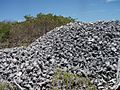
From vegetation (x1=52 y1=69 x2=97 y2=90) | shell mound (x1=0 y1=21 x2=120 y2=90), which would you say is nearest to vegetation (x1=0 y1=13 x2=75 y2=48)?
shell mound (x1=0 y1=21 x2=120 y2=90)

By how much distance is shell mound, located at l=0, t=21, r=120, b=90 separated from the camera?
9133mm

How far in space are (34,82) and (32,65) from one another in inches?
33.5

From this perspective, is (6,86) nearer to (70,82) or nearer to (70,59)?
(70,82)

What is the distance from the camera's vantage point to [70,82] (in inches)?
344

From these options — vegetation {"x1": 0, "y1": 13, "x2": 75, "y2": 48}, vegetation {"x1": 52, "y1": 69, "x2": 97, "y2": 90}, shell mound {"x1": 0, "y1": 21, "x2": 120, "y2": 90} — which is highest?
vegetation {"x1": 0, "y1": 13, "x2": 75, "y2": 48}

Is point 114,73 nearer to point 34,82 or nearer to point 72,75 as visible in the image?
point 72,75

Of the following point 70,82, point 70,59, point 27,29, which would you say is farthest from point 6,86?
point 27,29

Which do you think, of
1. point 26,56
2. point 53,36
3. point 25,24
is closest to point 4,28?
point 25,24

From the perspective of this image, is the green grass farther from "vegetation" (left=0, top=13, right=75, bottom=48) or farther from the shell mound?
"vegetation" (left=0, top=13, right=75, bottom=48)

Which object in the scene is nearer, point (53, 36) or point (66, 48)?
point (66, 48)

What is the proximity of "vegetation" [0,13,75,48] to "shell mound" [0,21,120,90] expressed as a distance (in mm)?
6061

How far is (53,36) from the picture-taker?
45.0 ft

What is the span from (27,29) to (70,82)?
1210 cm

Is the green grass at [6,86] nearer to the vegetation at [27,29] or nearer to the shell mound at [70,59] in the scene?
the shell mound at [70,59]
